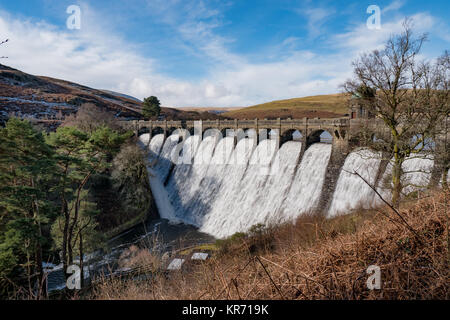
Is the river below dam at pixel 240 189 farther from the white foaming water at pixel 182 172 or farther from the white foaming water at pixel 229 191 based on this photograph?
the white foaming water at pixel 182 172

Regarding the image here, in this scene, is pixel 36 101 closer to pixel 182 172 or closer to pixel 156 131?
pixel 156 131

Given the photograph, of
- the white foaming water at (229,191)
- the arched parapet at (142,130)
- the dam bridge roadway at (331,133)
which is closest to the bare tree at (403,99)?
the dam bridge roadway at (331,133)

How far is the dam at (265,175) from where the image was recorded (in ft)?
62.1

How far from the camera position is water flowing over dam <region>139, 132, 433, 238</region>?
18.8 meters

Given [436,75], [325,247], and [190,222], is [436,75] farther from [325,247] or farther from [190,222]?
[190,222]

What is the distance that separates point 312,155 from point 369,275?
21.2 meters

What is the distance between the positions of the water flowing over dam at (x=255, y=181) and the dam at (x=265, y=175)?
7 centimetres

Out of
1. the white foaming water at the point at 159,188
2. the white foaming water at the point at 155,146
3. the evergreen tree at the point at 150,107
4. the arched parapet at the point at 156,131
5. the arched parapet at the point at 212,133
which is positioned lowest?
the white foaming water at the point at 159,188

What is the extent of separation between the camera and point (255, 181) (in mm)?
25797

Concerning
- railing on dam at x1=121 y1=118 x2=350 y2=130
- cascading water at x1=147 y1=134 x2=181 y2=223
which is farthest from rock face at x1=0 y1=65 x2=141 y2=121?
cascading water at x1=147 y1=134 x2=181 y2=223

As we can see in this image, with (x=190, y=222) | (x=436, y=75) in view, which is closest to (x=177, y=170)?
(x=190, y=222)

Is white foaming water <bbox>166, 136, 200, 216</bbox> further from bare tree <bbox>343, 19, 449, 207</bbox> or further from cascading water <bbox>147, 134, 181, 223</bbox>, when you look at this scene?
bare tree <bbox>343, 19, 449, 207</bbox>

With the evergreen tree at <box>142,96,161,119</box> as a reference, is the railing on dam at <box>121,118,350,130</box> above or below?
below

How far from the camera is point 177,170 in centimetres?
3694
